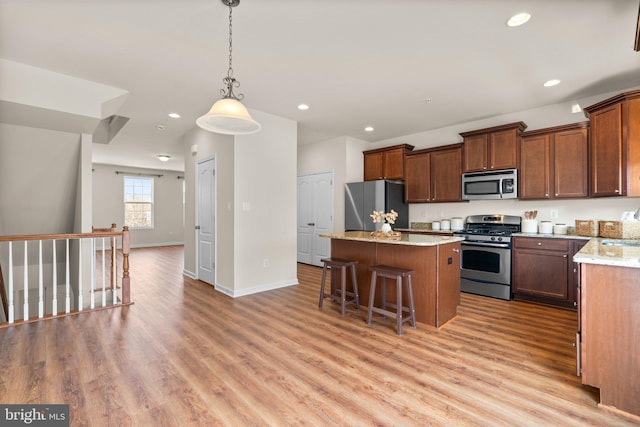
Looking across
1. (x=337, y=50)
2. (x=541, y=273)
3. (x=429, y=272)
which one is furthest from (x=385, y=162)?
(x=337, y=50)

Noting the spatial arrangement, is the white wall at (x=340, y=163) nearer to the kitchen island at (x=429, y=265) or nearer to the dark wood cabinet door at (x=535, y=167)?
the kitchen island at (x=429, y=265)

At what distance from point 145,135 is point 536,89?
6.15 meters

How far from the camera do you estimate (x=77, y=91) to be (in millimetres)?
3266

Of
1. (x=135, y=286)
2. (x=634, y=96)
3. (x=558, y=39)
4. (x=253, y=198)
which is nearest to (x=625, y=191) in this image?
(x=634, y=96)

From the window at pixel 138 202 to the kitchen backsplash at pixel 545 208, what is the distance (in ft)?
Answer: 28.2

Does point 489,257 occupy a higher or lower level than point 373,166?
lower

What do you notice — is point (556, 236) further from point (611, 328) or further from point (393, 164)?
point (393, 164)

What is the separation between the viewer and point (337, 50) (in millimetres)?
2697

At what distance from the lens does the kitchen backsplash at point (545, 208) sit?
12.2ft

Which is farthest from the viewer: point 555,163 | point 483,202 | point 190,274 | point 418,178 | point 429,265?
point 190,274

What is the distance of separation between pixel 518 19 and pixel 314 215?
15.0 feet

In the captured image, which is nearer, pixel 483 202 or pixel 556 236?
→ pixel 556 236

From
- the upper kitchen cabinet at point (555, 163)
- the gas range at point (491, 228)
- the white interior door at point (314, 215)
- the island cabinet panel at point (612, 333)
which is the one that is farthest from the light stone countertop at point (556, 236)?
the white interior door at point (314, 215)

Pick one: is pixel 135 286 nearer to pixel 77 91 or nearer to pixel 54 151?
pixel 54 151
